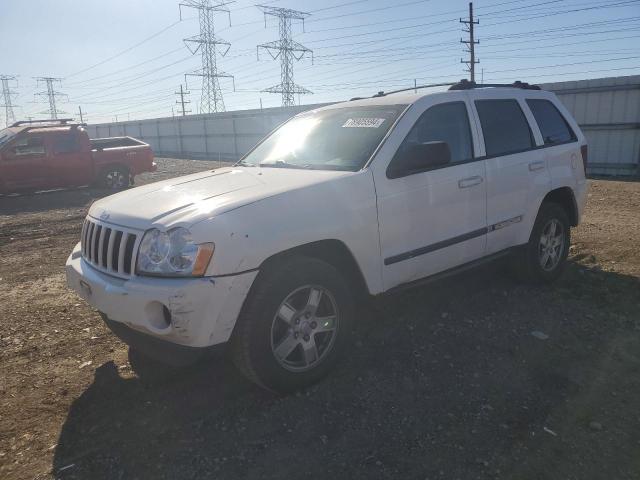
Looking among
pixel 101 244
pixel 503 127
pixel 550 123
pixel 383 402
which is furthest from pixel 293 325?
pixel 550 123

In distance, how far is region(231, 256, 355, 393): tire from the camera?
295 cm

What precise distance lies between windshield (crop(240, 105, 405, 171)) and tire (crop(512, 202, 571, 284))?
1.98 metres

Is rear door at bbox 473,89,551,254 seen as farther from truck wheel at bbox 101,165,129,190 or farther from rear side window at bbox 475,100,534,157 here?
truck wheel at bbox 101,165,129,190

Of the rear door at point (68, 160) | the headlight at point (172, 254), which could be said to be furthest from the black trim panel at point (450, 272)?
the rear door at point (68, 160)

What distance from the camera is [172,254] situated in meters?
2.81

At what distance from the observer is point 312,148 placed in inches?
160

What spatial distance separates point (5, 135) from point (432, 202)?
41.5ft

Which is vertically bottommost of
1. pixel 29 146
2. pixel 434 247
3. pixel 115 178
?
pixel 434 247

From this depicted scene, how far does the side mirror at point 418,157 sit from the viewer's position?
356 cm

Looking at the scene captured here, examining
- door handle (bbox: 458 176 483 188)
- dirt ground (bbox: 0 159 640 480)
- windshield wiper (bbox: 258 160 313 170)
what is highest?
windshield wiper (bbox: 258 160 313 170)

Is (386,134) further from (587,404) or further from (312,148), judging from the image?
(587,404)

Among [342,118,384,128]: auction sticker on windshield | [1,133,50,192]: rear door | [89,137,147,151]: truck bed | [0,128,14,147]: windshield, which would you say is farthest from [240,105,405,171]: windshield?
[89,137,147,151]: truck bed

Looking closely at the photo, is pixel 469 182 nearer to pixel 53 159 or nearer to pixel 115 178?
pixel 53 159

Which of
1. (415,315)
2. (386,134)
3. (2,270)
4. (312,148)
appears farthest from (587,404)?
(2,270)
